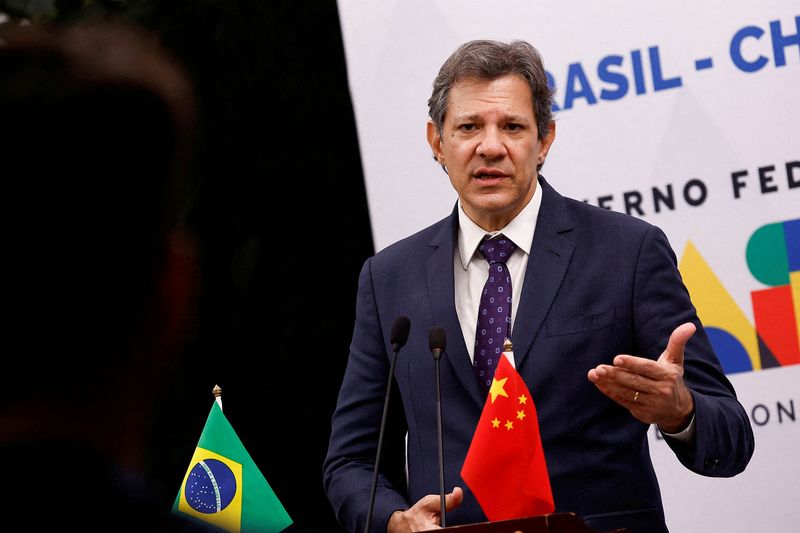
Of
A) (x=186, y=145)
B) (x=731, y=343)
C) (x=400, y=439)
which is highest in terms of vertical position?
(x=186, y=145)

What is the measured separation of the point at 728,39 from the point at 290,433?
6.49 feet

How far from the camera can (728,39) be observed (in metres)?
3.44

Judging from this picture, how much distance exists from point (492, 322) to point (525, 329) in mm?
98

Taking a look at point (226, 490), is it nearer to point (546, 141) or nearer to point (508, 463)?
point (508, 463)

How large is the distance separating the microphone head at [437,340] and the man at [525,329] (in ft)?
1.01

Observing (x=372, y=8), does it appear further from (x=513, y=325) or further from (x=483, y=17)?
(x=513, y=325)

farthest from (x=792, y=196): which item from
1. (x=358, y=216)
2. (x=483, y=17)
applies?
(x=358, y=216)

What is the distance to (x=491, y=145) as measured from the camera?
2777 mm

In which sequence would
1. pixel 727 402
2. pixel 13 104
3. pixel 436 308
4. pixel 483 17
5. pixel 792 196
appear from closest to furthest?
pixel 13 104 < pixel 727 402 < pixel 436 308 < pixel 792 196 < pixel 483 17

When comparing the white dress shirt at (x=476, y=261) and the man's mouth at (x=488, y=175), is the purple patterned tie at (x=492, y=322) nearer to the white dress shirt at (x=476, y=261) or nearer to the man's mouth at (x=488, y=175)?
the white dress shirt at (x=476, y=261)

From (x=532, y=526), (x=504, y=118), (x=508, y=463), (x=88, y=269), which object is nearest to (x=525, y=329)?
(x=508, y=463)

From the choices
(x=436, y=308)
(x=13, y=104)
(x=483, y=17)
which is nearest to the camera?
(x=13, y=104)

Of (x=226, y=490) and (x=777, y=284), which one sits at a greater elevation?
(x=777, y=284)

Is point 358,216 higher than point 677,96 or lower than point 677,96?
lower
